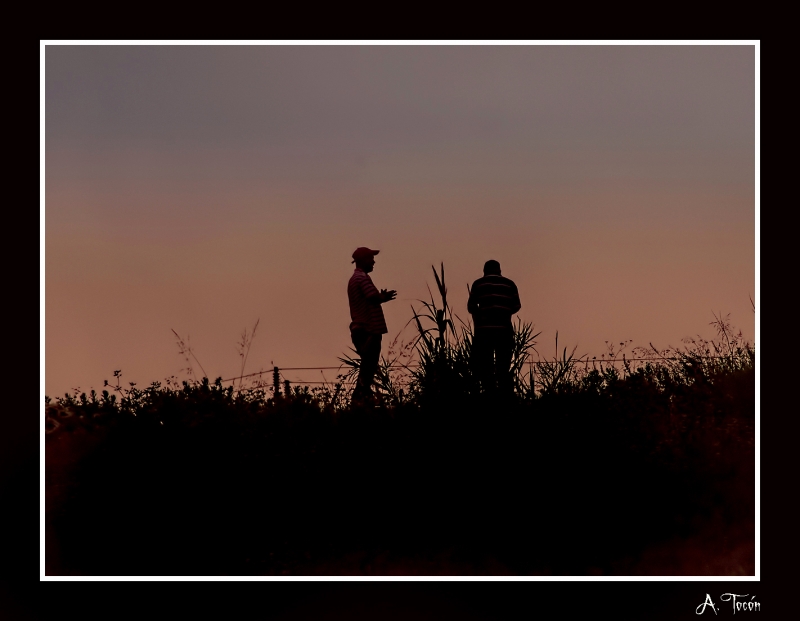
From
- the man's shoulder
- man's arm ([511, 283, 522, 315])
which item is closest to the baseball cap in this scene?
the man's shoulder

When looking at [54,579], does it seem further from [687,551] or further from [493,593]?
[687,551]

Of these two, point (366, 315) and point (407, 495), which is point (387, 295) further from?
point (407, 495)

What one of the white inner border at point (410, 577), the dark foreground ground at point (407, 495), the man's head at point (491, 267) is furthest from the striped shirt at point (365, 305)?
the white inner border at point (410, 577)

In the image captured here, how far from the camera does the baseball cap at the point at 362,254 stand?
7.60 metres

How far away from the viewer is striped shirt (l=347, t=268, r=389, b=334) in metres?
7.29

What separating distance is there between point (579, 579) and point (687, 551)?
0.99 metres

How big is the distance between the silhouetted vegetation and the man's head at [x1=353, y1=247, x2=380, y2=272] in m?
1.21

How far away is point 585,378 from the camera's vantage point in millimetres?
6742

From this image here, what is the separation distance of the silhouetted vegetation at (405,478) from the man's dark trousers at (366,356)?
0.26m

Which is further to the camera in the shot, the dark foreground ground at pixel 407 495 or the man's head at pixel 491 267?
the man's head at pixel 491 267

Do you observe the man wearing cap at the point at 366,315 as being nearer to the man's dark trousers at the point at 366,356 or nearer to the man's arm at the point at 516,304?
the man's dark trousers at the point at 366,356

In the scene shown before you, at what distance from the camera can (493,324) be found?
7043mm

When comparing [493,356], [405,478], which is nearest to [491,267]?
[493,356]
